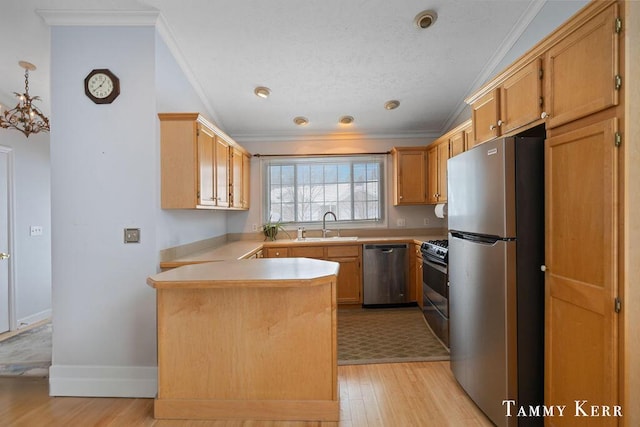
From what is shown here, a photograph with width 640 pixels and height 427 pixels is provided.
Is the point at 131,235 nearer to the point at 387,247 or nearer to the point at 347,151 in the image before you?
the point at 387,247

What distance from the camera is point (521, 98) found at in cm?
195

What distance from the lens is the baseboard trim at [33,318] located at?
3715mm

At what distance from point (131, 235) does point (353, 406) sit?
1.95 meters

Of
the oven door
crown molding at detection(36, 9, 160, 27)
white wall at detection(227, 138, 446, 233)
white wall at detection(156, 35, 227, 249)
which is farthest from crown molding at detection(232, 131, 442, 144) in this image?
crown molding at detection(36, 9, 160, 27)

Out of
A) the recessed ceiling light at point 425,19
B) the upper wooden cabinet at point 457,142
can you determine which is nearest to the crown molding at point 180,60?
the recessed ceiling light at point 425,19

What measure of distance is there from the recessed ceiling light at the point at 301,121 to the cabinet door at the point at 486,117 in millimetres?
2295

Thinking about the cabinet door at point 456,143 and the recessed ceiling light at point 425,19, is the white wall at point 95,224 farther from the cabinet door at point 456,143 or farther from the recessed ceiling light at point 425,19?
the cabinet door at point 456,143

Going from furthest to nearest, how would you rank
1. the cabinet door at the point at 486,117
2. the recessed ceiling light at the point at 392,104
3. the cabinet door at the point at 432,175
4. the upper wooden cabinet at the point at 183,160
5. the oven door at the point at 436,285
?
the cabinet door at the point at 432,175
the recessed ceiling light at the point at 392,104
the oven door at the point at 436,285
the upper wooden cabinet at the point at 183,160
the cabinet door at the point at 486,117

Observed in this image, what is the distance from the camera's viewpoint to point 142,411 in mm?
2133

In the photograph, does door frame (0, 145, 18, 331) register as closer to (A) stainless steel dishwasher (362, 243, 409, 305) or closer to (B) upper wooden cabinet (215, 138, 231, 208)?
(B) upper wooden cabinet (215, 138, 231, 208)

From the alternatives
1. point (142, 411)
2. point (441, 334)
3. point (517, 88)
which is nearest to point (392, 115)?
point (517, 88)

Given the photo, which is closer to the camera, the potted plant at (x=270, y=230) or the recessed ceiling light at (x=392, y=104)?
the recessed ceiling light at (x=392, y=104)

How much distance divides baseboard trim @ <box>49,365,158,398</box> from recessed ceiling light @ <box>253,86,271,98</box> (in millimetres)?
2807

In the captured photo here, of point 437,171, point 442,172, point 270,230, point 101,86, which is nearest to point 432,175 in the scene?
point 437,171
